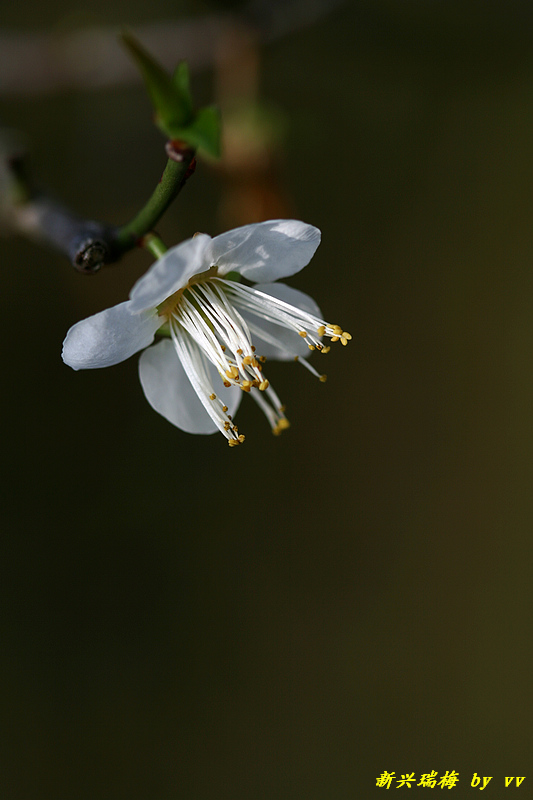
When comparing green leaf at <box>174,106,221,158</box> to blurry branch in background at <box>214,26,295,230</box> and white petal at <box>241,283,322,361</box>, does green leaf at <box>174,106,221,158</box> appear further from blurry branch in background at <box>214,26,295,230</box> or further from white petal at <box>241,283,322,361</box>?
blurry branch in background at <box>214,26,295,230</box>

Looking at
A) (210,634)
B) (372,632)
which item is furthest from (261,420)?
(372,632)

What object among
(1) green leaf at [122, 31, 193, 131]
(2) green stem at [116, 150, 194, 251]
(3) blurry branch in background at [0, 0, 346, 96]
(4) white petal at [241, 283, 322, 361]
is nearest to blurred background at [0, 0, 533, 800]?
(3) blurry branch in background at [0, 0, 346, 96]

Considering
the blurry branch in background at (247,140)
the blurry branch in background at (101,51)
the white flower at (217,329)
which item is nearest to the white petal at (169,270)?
the white flower at (217,329)

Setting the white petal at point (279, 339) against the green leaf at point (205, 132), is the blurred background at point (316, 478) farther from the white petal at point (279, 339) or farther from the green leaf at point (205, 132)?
the green leaf at point (205, 132)

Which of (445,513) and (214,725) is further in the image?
(445,513)

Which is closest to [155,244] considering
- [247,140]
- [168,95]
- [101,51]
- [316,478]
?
[168,95]

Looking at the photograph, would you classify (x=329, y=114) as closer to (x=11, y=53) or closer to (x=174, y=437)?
(x=11, y=53)
